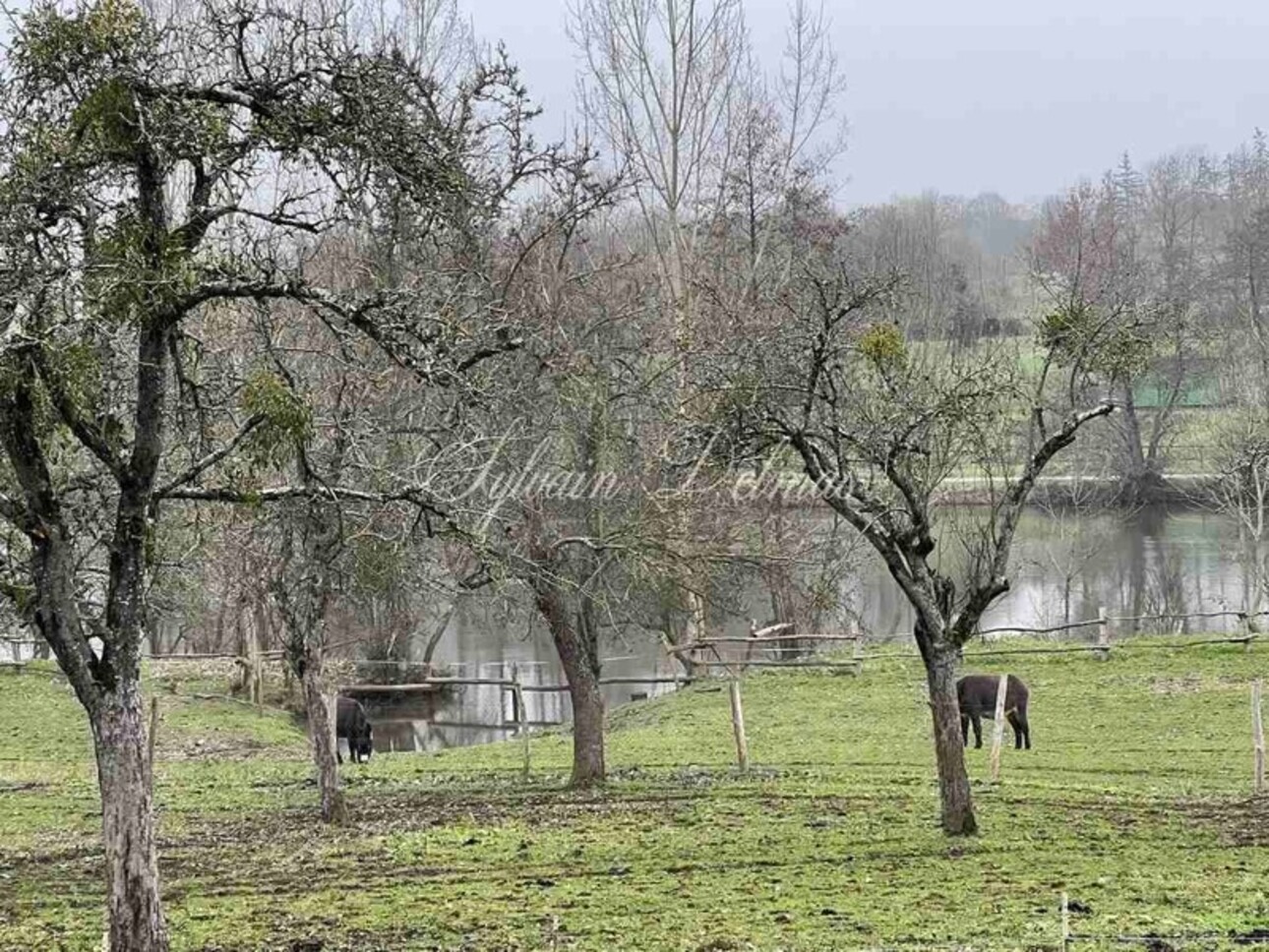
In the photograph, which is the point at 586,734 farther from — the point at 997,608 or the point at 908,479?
the point at 997,608

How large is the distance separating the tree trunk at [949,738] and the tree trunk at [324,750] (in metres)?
6.62

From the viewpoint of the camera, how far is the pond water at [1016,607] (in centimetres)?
3262

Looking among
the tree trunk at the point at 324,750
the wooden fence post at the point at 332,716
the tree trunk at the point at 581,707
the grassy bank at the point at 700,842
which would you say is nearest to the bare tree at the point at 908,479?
the grassy bank at the point at 700,842

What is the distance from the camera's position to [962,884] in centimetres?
1055

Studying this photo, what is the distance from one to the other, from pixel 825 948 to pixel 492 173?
10.0 metres

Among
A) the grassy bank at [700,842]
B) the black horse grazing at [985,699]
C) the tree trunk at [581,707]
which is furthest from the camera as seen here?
the black horse grazing at [985,699]

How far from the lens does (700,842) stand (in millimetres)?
13148

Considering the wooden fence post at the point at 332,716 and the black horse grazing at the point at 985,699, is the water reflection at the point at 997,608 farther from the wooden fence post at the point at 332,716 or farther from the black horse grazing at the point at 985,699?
the wooden fence post at the point at 332,716

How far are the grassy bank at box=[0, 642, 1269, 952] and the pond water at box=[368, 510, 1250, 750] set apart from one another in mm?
7248

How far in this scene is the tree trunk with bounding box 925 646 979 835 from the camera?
12.4 metres

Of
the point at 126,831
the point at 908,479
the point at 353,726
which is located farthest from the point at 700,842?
the point at 353,726

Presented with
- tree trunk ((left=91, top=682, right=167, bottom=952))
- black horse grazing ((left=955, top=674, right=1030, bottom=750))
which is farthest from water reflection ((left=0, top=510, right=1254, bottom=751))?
tree trunk ((left=91, top=682, right=167, bottom=952))

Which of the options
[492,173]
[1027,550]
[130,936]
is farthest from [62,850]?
[1027,550]

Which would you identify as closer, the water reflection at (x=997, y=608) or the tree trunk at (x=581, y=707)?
the tree trunk at (x=581, y=707)
